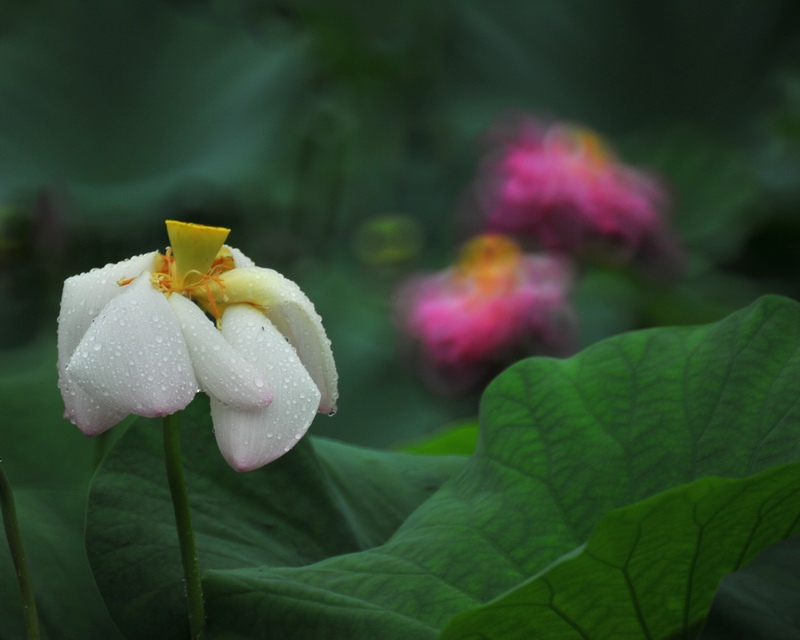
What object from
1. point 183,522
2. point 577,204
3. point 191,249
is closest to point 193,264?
point 191,249

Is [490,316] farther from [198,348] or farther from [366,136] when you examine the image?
[366,136]

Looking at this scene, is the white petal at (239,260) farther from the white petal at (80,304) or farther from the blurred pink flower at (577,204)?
the blurred pink flower at (577,204)

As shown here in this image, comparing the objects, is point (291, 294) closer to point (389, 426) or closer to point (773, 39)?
point (389, 426)

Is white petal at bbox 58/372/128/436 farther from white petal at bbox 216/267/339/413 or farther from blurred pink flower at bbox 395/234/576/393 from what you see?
blurred pink flower at bbox 395/234/576/393

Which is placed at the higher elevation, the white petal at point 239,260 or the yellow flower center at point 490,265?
the yellow flower center at point 490,265

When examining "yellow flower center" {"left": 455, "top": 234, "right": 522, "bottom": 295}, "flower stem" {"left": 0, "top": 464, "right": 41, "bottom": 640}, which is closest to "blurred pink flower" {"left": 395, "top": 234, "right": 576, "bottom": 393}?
"yellow flower center" {"left": 455, "top": 234, "right": 522, "bottom": 295}

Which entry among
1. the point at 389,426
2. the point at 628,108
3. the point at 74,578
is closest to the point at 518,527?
the point at 74,578

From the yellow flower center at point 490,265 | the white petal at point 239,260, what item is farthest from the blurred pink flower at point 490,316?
the white petal at point 239,260
